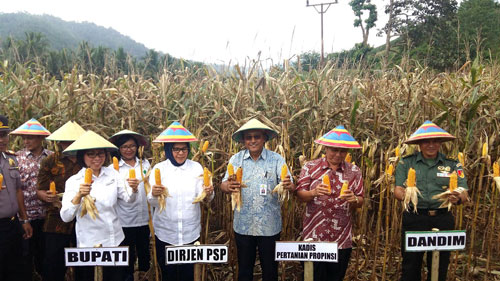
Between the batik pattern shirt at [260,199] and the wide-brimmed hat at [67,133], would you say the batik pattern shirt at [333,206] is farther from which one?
the wide-brimmed hat at [67,133]

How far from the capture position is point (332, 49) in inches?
179

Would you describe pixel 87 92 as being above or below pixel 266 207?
above

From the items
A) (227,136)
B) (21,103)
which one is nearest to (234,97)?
(227,136)

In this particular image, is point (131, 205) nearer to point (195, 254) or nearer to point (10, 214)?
point (10, 214)

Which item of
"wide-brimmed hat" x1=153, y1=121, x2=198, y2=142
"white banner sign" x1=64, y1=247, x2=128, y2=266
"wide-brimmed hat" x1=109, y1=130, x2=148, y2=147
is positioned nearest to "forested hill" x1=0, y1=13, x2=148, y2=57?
"wide-brimmed hat" x1=109, y1=130, x2=148, y2=147

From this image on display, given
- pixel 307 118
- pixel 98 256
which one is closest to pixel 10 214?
pixel 98 256

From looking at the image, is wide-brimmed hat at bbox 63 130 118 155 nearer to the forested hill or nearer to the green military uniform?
the green military uniform

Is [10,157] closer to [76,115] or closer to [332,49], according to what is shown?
[76,115]

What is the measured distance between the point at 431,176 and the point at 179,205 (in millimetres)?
1860

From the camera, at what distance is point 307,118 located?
11.9 ft

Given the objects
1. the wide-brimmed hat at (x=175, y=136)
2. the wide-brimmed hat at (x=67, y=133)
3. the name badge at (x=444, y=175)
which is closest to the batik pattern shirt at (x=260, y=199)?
the wide-brimmed hat at (x=175, y=136)

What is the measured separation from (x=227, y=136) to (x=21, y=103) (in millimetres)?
2145

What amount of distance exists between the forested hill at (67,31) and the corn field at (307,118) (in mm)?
65923

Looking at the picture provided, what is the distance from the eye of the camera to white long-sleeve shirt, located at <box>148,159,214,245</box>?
8.55ft
